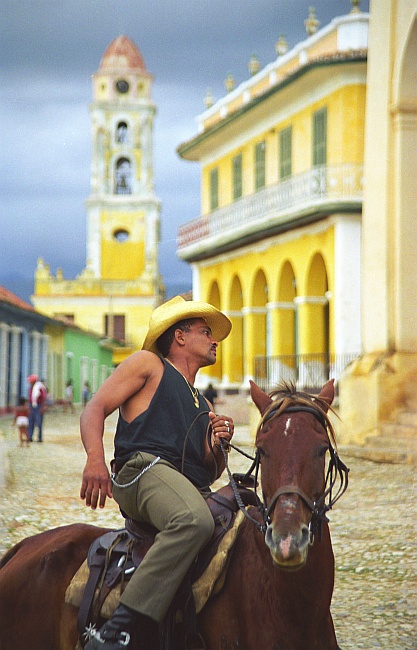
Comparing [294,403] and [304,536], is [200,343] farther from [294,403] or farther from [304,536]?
[304,536]

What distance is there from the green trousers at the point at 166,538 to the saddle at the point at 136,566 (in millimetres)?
78

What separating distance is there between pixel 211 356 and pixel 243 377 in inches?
1104

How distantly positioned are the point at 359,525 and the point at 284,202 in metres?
17.7

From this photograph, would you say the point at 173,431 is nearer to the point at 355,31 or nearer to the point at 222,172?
the point at 355,31

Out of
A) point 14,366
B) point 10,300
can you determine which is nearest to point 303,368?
point 10,300

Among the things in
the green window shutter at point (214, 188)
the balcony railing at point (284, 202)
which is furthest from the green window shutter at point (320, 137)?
the green window shutter at point (214, 188)

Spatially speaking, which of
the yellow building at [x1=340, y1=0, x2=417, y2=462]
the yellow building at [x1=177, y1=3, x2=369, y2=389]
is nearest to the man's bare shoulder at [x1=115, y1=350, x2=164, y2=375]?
the yellow building at [x1=340, y1=0, x2=417, y2=462]

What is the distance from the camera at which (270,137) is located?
30.4 meters

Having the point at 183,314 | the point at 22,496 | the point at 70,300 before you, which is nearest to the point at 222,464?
the point at 183,314

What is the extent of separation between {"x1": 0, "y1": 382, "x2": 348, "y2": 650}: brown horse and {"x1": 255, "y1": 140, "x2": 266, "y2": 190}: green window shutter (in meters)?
27.1

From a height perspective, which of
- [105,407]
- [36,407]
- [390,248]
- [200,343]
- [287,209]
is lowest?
[36,407]

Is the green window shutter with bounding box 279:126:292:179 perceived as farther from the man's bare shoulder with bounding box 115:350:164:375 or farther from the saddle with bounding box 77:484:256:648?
the saddle with bounding box 77:484:256:648

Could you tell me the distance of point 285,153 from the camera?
29406 mm

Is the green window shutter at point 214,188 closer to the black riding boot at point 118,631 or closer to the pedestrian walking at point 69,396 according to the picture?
the pedestrian walking at point 69,396
